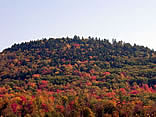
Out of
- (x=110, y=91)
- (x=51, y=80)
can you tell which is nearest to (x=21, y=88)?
(x=51, y=80)

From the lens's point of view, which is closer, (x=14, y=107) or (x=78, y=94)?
(x=14, y=107)

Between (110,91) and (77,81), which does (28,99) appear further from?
(77,81)

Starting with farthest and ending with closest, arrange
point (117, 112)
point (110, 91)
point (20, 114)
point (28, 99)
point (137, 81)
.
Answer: point (137, 81) < point (110, 91) < point (28, 99) < point (20, 114) < point (117, 112)

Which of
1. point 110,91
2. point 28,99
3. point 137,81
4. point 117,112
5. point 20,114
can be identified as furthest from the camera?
point 137,81

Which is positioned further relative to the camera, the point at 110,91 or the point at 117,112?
the point at 110,91

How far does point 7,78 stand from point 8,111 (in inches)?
3725

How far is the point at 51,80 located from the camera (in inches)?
7416

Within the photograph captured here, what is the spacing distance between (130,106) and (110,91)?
58.1 metres

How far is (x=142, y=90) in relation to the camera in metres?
169

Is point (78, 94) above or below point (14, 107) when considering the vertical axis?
above

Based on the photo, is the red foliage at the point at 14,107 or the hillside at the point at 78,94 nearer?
the hillside at the point at 78,94

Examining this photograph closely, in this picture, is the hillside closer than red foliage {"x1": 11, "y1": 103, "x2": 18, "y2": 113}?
Yes

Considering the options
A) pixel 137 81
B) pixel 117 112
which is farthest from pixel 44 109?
pixel 137 81

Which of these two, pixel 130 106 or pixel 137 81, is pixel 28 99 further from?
pixel 137 81
